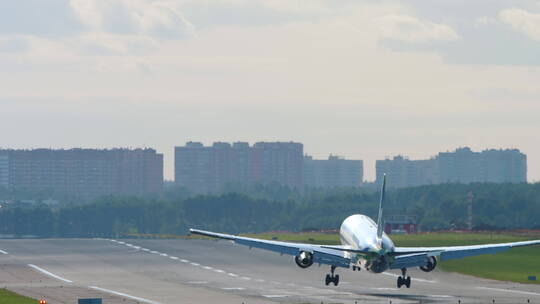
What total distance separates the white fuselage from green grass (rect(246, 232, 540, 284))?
17358mm

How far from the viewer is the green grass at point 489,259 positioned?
12275cm

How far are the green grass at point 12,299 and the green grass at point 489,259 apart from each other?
4548 cm

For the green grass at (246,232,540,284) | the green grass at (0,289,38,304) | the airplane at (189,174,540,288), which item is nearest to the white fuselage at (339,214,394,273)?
the airplane at (189,174,540,288)

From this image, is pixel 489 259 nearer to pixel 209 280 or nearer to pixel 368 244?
pixel 209 280

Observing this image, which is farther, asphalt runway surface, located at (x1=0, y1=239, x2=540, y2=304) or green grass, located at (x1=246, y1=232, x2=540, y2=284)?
green grass, located at (x1=246, y1=232, x2=540, y2=284)

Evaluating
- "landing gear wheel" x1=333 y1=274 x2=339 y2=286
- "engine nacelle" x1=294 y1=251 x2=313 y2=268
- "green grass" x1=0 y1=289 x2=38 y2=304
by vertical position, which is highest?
"engine nacelle" x1=294 y1=251 x2=313 y2=268

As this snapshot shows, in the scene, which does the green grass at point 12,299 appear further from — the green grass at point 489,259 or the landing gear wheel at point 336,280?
the green grass at point 489,259

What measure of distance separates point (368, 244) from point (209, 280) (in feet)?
84.3

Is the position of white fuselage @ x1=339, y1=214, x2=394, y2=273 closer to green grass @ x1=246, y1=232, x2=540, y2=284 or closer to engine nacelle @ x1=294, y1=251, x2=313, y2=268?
engine nacelle @ x1=294, y1=251, x2=313, y2=268

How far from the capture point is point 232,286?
360ft

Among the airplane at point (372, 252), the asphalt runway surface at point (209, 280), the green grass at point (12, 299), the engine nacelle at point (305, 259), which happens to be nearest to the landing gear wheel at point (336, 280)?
the airplane at point (372, 252)

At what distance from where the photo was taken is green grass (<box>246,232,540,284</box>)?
122750 millimetres

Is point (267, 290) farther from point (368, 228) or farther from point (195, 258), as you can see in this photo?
point (195, 258)

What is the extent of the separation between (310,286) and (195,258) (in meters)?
39.7
